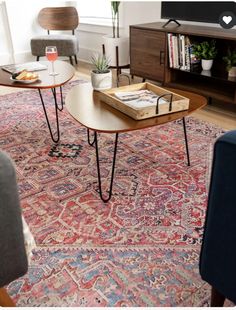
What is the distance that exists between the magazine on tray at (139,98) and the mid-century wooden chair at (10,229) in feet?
3.04

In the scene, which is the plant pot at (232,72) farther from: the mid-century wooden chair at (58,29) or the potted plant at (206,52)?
the mid-century wooden chair at (58,29)

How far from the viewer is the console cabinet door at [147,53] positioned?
3182 mm

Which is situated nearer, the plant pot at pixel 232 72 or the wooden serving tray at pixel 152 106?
the wooden serving tray at pixel 152 106

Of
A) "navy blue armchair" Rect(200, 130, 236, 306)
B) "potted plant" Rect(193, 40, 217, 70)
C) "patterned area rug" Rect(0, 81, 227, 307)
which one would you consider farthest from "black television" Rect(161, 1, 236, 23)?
"navy blue armchair" Rect(200, 130, 236, 306)

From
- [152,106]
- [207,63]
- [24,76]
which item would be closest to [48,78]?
[24,76]

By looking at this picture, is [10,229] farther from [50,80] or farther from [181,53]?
[181,53]

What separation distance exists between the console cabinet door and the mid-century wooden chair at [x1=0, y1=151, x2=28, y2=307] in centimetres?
262

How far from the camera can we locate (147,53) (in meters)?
3.33

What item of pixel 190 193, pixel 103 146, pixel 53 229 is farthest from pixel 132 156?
pixel 53 229

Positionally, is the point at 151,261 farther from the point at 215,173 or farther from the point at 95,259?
the point at 215,173

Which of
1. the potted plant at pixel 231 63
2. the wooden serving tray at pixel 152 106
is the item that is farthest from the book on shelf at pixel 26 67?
the potted plant at pixel 231 63

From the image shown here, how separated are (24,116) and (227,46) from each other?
1.97m

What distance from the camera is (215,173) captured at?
0.86 meters

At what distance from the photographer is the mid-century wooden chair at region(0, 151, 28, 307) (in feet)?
2.71
